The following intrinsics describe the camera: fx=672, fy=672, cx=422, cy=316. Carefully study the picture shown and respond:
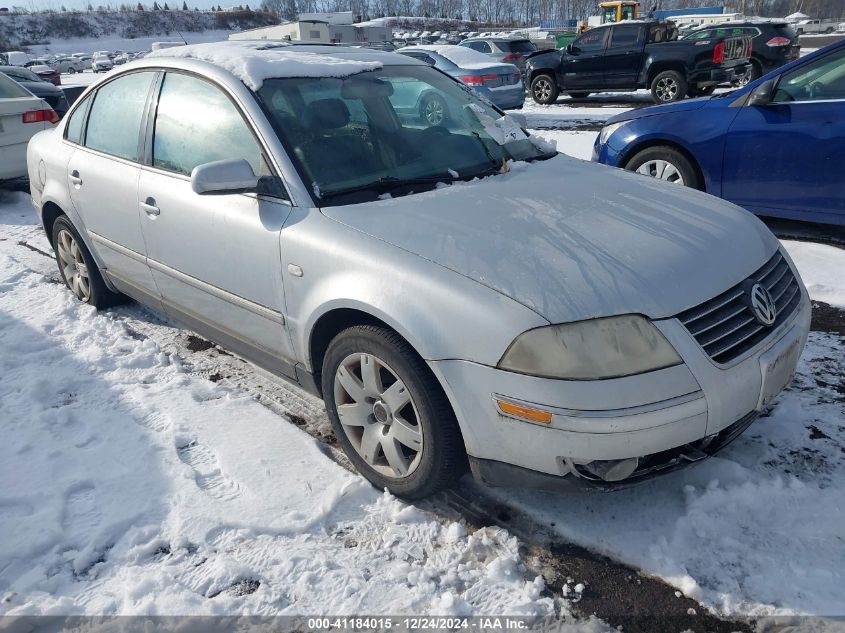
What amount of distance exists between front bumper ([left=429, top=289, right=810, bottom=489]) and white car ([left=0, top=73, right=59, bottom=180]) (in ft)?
24.6

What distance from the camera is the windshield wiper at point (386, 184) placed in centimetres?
280

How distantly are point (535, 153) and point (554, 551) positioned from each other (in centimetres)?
209

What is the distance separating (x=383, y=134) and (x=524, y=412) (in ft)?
5.27

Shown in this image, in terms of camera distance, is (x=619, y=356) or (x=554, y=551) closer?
(x=619, y=356)

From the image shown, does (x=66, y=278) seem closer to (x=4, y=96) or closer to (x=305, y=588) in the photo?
(x=305, y=588)

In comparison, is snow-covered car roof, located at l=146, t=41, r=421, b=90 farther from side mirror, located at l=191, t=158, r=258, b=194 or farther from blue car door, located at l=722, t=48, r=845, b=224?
blue car door, located at l=722, t=48, r=845, b=224

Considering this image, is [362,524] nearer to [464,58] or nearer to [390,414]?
[390,414]

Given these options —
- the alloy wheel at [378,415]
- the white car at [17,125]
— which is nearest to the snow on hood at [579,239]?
the alloy wheel at [378,415]

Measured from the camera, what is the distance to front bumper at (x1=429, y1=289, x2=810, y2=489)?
2.09m

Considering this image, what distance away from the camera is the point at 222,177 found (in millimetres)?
2719

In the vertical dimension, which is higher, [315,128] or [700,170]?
[315,128]

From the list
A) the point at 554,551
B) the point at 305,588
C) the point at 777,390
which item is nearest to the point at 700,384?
the point at 777,390

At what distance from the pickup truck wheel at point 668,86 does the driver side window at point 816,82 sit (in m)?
10.1

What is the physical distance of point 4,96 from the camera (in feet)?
26.5
